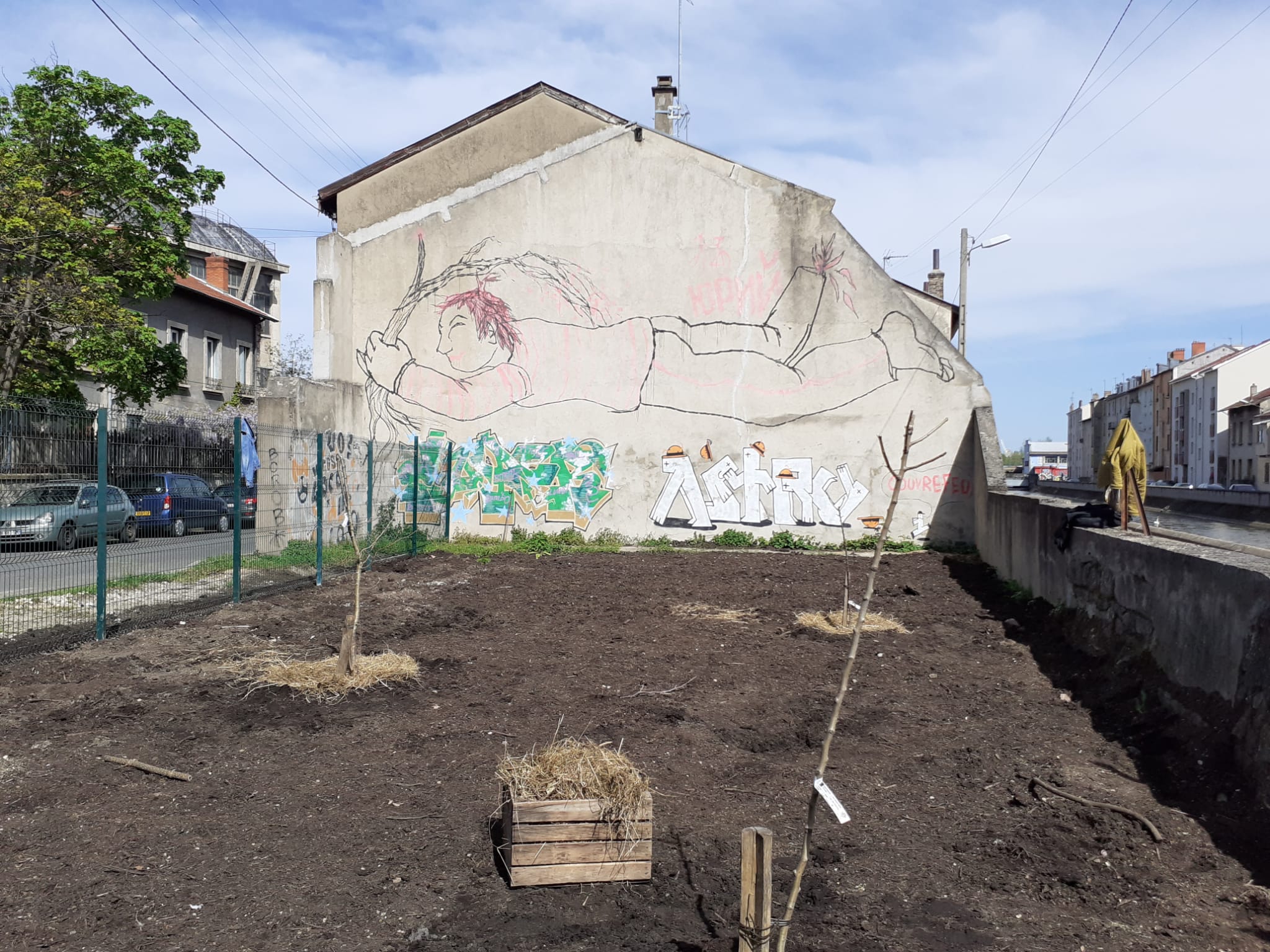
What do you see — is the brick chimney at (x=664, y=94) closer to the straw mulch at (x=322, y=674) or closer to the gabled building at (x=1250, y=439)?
the straw mulch at (x=322, y=674)

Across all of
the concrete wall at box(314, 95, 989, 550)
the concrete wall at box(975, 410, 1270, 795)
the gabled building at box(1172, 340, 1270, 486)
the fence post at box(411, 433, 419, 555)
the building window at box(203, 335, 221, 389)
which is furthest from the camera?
the gabled building at box(1172, 340, 1270, 486)

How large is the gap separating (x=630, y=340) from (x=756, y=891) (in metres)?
15.9

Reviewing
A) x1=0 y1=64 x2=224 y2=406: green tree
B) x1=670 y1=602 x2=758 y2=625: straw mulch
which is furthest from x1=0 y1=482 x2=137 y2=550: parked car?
x1=0 y1=64 x2=224 y2=406: green tree

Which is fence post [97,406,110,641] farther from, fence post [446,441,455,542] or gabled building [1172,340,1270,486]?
gabled building [1172,340,1270,486]

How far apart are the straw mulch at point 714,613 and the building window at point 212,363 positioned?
3008 centimetres

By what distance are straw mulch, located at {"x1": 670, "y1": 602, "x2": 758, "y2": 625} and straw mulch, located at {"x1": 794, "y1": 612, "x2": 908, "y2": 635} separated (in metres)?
0.61

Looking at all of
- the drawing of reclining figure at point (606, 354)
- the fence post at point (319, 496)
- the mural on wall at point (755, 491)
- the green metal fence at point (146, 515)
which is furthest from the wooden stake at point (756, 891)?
the drawing of reclining figure at point (606, 354)

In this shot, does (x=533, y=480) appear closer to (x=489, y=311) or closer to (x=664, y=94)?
(x=489, y=311)

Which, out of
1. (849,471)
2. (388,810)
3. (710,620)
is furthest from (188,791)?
(849,471)

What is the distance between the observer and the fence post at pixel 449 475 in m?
18.2

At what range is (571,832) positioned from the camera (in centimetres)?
412

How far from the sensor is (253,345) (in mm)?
40188

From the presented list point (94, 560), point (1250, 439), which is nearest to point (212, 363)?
point (94, 560)

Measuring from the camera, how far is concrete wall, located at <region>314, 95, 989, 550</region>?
17969mm
